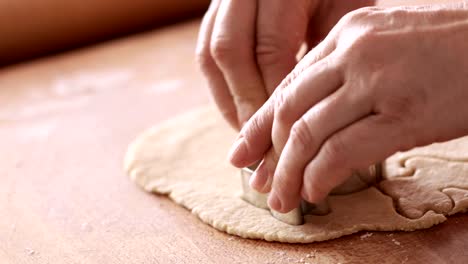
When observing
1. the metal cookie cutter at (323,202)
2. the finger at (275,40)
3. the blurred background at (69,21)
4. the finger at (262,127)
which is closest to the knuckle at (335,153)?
the finger at (262,127)

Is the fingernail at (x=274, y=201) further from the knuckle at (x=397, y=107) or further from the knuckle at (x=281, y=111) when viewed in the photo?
the knuckle at (x=397, y=107)

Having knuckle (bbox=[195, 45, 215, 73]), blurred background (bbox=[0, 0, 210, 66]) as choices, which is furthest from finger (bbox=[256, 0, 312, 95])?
blurred background (bbox=[0, 0, 210, 66])

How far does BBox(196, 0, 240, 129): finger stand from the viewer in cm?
127

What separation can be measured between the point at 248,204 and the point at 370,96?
41 cm

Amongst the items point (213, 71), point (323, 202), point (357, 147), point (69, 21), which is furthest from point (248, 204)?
point (69, 21)

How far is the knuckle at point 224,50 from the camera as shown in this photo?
3.95 ft

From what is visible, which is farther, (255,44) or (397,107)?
(255,44)

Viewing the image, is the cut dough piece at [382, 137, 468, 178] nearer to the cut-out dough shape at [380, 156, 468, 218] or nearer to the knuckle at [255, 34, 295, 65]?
the cut-out dough shape at [380, 156, 468, 218]

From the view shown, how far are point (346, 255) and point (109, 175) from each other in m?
0.56

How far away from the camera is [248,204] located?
1.21 m

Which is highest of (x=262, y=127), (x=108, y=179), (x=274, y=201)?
(x=262, y=127)

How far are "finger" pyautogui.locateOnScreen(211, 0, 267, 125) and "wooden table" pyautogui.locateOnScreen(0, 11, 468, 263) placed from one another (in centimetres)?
24

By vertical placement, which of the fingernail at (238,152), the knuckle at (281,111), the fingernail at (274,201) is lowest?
the fingernail at (274,201)

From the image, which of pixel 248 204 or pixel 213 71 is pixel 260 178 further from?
pixel 213 71
